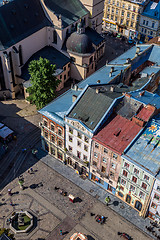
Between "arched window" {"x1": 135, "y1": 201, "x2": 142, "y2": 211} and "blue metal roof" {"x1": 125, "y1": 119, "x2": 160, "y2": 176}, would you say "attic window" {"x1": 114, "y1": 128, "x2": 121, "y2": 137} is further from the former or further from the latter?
"arched window" {"x1": 135, "y1": 201, "x2": 142, "y2": 211}

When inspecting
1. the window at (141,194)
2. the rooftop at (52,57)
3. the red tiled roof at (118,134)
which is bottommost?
the window at (141,194)

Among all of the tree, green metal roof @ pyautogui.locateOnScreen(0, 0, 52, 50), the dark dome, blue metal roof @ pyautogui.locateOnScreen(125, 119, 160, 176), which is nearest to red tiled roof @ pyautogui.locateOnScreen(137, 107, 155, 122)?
blue metal roof @ pyautogui.locateOnScreen(125, 119, 160, 176)

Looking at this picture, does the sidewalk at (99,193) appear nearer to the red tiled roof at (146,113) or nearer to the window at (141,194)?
the window at (141,194)

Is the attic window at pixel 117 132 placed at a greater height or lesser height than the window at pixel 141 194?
greater

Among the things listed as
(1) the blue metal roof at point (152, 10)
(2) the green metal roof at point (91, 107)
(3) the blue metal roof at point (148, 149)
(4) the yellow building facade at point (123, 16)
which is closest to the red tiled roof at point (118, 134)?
(3) the blue metal roof at point (148, 149)

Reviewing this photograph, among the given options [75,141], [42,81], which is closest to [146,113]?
[75,141]

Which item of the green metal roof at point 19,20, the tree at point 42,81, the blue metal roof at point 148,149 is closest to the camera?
the blue metal roof at point 148,149

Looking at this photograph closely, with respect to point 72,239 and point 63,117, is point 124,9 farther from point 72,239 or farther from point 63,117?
point 72,239
